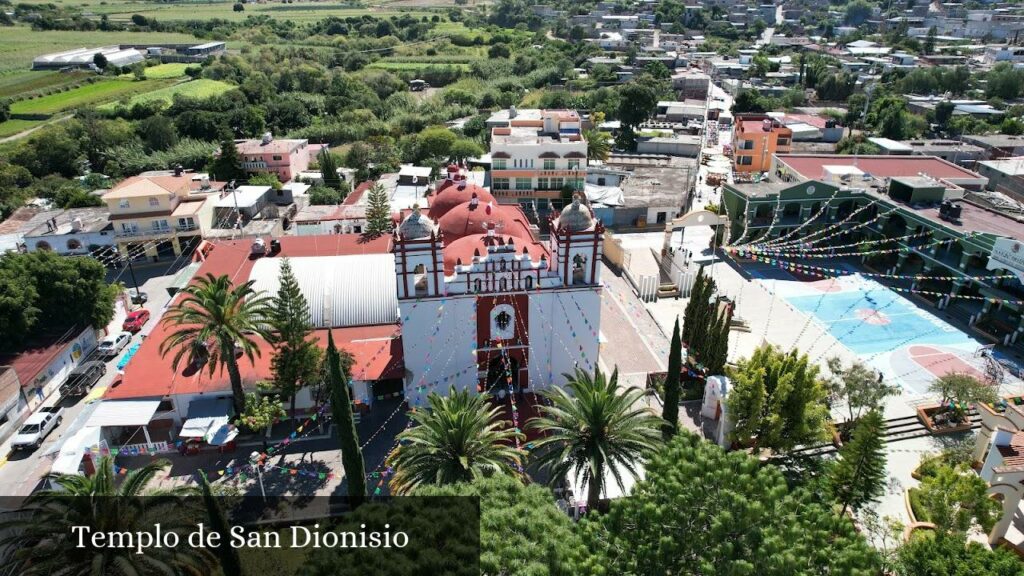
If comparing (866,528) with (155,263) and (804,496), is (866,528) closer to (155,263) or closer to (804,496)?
(804,496)

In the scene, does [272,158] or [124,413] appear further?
[272,158]

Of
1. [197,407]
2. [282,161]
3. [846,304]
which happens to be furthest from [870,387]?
[282,161]

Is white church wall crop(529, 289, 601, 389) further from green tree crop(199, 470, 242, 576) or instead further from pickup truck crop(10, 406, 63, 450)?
pickup truck crop(10, 406, 63, 450)

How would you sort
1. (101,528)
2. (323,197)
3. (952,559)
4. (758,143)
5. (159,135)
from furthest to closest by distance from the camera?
(159,135) → (758,143) → (323,197) → (101,528) → (952,559)

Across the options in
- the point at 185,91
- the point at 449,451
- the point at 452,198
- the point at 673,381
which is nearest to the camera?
the point at 449,451

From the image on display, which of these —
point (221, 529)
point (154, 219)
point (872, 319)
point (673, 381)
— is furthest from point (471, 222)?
point (154, 219)

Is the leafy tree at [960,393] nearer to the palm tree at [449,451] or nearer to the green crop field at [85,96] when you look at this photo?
the palm tree at [449,451]

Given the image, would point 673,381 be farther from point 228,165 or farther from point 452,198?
point 228,165

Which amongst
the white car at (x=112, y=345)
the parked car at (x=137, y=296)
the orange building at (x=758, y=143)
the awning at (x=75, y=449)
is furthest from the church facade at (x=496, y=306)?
the orange building at (x=758, y=143)
